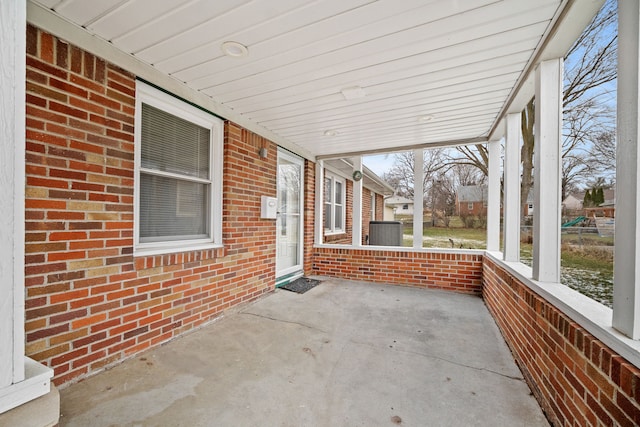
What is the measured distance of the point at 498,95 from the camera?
289 centimetres

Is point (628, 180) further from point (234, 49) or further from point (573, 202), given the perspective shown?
point (234, 49)

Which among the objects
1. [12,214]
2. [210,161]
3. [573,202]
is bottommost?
[12,214]

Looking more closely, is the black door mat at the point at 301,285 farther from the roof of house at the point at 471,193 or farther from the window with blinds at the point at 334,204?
the roof of house at the point at 471,193

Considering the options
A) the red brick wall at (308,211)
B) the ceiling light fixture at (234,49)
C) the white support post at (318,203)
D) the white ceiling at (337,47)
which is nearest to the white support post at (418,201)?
the white ceiling at (337,47)

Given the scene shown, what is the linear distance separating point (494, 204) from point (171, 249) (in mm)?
4573

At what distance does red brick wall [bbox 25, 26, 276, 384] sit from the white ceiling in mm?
431

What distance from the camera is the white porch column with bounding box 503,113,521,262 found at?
10.4 ft

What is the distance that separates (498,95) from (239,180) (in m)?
3.16

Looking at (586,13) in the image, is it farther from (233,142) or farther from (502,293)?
(233,142)

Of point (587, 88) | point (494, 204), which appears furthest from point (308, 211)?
point (587, 88)

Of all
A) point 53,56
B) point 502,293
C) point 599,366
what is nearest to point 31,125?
point 53,56

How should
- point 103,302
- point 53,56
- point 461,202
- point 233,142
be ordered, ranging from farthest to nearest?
point 461,202
point 233,142
point 103,302
point 53,56

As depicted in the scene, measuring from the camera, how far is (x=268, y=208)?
410 centimetres

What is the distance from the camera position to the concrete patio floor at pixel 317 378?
1.71m
